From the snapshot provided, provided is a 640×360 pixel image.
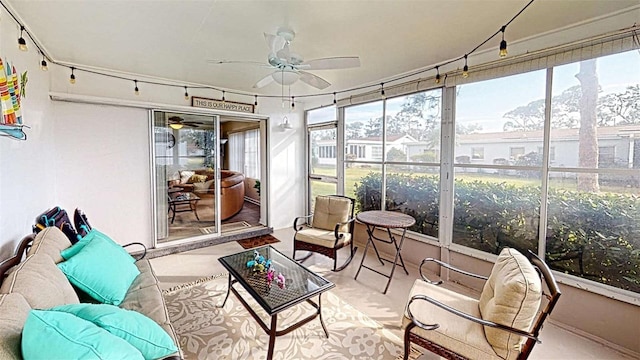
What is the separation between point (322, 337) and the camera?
214 cm

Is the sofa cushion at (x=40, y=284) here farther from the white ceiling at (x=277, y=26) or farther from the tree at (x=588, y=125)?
the tree at (x=588, y=125)

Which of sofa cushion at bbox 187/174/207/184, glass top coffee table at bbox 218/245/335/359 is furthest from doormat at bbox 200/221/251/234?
glass top coffee table at bbox 218/245/335/359

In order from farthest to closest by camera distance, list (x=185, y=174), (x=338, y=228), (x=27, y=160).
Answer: (x=185, y=174) → (x=338, y=228) → (x=27, y=160)

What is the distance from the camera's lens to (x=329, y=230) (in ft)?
12.1

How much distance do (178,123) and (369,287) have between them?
357 centimetres

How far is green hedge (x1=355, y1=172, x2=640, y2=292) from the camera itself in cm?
208

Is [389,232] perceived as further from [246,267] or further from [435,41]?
[435,41]

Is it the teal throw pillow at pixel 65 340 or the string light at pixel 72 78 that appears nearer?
the teal throw pillow at pixel 65 340

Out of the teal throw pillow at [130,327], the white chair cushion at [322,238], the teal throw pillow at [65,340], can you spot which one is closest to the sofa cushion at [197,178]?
the white chair cushion at [322,238]

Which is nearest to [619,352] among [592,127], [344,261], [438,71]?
[592,127]

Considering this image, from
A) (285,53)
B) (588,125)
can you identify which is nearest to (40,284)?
(285,53)

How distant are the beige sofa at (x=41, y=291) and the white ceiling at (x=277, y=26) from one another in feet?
5.84

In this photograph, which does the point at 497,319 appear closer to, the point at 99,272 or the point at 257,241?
the point at 99,272

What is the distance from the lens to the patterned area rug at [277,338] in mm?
1970
